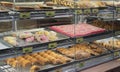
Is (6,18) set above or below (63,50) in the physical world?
above

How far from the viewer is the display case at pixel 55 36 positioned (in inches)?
69.9

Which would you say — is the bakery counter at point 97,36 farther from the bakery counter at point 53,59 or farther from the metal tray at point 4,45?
the metal tray at point 4,45

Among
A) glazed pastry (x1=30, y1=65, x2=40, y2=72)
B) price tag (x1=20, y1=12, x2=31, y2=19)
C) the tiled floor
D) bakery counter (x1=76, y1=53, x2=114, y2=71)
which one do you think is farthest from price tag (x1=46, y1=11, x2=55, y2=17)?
the tiled floor

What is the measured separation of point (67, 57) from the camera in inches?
90.0

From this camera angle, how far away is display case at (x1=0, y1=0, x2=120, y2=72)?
5.82 ft

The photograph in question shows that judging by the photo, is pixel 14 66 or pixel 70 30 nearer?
pixel 14 66

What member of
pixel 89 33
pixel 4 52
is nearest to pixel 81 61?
pixel 89 33

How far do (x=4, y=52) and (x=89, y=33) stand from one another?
42.5 inches

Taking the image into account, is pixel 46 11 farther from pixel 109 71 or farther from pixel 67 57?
pixel 109 71

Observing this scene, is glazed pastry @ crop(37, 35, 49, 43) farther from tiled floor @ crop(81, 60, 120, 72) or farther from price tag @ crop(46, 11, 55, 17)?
tiled floor @ crop(81, 60, 120, 72)

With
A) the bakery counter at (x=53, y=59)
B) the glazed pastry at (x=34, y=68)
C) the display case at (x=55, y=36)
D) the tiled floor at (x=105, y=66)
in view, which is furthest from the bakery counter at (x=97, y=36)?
the glazed pastry at (x=34, y=68)

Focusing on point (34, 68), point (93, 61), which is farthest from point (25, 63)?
point (93, 61)

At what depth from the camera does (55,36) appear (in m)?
2.16

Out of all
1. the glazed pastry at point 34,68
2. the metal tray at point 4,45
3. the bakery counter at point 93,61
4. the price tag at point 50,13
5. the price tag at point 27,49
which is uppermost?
the price tag at point 50,13
